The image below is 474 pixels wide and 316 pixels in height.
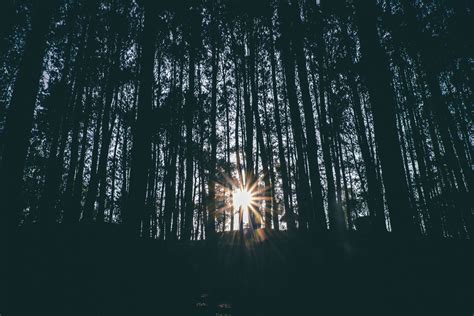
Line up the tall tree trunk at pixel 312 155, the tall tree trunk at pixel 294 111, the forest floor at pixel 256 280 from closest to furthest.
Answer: the forest floor at pixel 256 280 < the tall tree trunk at pixel 312 155 < the tall tree trunk at pixel 294 111

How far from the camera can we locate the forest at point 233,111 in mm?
5418

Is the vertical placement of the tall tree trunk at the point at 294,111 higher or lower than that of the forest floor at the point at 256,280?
higher

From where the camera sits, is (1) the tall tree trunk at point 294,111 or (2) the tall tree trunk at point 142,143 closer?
(2) the tall tree trunk at point 142,143

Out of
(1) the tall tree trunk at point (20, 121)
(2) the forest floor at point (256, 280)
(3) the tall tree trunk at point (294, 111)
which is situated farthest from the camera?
(3) the tall tree trunk at point (294, 111)

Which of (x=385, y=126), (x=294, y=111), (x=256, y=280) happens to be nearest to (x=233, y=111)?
(x=294, y=111)

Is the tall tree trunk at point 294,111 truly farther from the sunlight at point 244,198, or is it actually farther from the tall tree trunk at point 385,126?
the sunlight at point 244,198

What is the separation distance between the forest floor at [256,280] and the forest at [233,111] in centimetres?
9

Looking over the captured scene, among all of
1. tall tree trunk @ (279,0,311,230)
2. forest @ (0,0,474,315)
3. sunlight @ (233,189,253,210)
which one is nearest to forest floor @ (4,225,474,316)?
forest @ (0,0,474,315)

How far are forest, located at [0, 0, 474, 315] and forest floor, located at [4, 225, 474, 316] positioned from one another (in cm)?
9

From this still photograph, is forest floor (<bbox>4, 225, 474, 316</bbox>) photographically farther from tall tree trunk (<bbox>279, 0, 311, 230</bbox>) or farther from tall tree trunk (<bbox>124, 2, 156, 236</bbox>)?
tall tree trunk (<bbox>279, 0, 311, 230</bbox>)

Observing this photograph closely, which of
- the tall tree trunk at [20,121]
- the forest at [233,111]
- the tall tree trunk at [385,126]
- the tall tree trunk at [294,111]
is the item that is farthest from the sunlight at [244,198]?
the tall tree trunk at [20,121]

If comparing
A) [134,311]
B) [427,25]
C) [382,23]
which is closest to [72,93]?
[134,311]

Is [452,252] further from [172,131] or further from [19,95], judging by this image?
[172,131]

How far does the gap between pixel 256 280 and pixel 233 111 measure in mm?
12621
